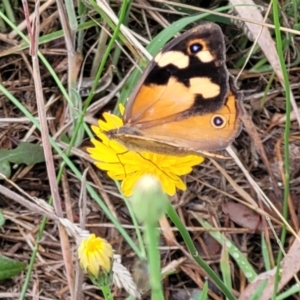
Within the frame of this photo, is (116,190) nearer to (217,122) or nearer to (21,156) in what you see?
(21,156)

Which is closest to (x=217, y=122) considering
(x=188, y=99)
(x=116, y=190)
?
(x=188, y=99)

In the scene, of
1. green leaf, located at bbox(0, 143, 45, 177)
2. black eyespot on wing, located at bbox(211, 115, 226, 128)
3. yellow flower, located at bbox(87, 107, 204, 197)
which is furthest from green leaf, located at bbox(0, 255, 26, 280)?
black eyespot on wing, located at bbox(211, 115, 226, 128)

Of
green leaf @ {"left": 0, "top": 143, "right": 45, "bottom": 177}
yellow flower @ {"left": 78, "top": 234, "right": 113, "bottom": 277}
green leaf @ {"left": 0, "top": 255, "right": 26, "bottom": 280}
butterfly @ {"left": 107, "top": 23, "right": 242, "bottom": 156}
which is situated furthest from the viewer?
green leaf @ {"left": 0, "top": 143, "right": 45, "bottom": 177}

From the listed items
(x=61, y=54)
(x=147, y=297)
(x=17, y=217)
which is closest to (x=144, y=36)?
(x=61, y=54)

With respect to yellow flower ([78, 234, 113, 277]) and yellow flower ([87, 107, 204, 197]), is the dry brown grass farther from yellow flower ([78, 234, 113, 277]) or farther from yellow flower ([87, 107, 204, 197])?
yellow flower ([78, 234, 113, 277])

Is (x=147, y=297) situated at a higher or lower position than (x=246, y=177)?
lower

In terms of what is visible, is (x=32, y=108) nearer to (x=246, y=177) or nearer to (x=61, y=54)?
(x=61, y=54)

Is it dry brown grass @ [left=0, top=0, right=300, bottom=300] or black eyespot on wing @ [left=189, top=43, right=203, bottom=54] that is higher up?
black eyespot on wing @ [left=189, top=43, right=203, bottom=54]
